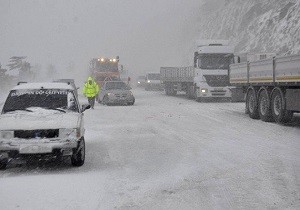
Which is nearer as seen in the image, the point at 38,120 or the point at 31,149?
the point at 31,149

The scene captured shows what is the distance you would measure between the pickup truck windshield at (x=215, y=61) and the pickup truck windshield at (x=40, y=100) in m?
18.2

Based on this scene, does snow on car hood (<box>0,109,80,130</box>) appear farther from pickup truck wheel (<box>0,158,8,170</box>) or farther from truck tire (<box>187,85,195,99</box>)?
truck tire (<box>187,85,195,99</box>)

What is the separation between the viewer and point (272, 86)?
16812 millimetres

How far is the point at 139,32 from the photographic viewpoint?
185000 millimetres

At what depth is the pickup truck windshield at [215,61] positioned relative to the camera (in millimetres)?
27484

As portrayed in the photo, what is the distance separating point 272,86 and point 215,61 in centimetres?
1086

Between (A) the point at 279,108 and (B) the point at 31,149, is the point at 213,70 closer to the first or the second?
(A) the point at 279,108

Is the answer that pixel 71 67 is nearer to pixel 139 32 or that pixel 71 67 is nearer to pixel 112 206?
pixel 139 32

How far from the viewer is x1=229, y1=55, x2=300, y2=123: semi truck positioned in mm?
14703

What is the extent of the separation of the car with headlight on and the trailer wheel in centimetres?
994

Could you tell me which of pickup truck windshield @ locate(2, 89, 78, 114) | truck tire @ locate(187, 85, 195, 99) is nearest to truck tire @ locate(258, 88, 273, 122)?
pickup truck windshield @ locate(2, 89, 78, 114)

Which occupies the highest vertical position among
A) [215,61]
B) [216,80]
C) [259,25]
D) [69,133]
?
[259,25]

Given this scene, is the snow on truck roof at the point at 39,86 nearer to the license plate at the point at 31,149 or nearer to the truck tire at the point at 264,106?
the license plate at the point at 31,149

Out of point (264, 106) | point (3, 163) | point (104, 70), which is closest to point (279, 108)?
point (264, 106)
